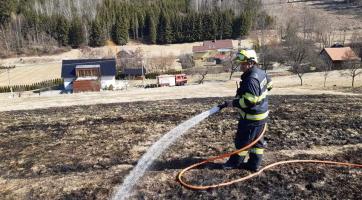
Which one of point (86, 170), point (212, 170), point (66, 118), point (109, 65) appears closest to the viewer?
point (212, 170)

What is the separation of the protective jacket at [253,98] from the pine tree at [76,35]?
3273 inches

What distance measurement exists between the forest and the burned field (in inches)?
3013

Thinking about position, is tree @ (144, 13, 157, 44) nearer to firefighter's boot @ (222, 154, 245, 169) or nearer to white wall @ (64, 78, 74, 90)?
white wall @ (64, 78, 74, 90)

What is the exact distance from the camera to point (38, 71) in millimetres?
66000

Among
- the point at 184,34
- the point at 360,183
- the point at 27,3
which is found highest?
the point at 27,3

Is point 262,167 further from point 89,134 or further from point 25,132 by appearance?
point 25,132

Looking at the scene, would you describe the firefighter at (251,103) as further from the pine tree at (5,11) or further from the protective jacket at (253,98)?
the pine tree at (5,11)

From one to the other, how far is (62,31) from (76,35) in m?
3.35

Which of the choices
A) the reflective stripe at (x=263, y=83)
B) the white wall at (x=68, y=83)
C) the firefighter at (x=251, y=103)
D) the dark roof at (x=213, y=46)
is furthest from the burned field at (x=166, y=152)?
the dark roof at (x=213, y=46)

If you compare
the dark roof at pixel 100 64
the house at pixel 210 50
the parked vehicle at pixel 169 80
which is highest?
the house at pixel 210 50

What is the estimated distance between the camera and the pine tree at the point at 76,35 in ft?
280

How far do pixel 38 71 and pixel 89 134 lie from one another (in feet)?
197

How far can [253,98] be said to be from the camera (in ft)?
21.4

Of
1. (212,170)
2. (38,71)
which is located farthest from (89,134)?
(38,71)
